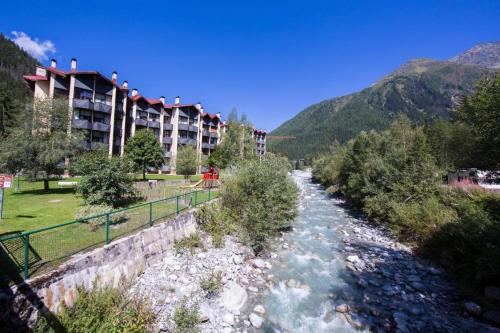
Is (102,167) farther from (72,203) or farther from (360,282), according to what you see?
(360,282)

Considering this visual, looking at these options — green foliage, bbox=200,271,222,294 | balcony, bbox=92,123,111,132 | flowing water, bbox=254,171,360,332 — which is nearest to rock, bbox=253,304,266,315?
flowing water, bbox=254,171,360,332

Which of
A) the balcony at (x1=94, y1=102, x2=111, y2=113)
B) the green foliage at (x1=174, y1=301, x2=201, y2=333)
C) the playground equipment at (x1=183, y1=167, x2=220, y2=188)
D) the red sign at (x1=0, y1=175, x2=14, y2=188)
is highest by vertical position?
the balcony at (x1=94, y1=102, x2=111, y2=113)

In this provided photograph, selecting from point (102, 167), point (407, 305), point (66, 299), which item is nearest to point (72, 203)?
point (102, 167)

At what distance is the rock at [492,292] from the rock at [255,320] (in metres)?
8.61

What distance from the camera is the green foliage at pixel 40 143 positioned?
1917 cm

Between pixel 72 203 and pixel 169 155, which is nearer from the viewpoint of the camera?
pixel 72 203

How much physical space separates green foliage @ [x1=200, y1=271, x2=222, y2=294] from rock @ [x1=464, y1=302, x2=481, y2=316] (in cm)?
906

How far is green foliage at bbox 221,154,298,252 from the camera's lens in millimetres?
14685

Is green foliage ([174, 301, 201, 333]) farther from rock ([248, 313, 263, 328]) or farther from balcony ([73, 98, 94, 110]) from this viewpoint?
balcony ([73, 98, 94, 110])

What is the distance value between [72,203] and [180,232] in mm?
8621

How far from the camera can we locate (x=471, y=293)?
9.89 meters

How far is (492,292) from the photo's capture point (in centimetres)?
936

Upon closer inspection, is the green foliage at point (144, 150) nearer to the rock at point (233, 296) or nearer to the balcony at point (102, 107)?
the balcony at point (102, 107)

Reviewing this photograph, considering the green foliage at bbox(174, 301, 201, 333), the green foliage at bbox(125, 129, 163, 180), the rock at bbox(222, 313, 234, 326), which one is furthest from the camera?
the green foliage at bbox(125, 129, 163, 180)
